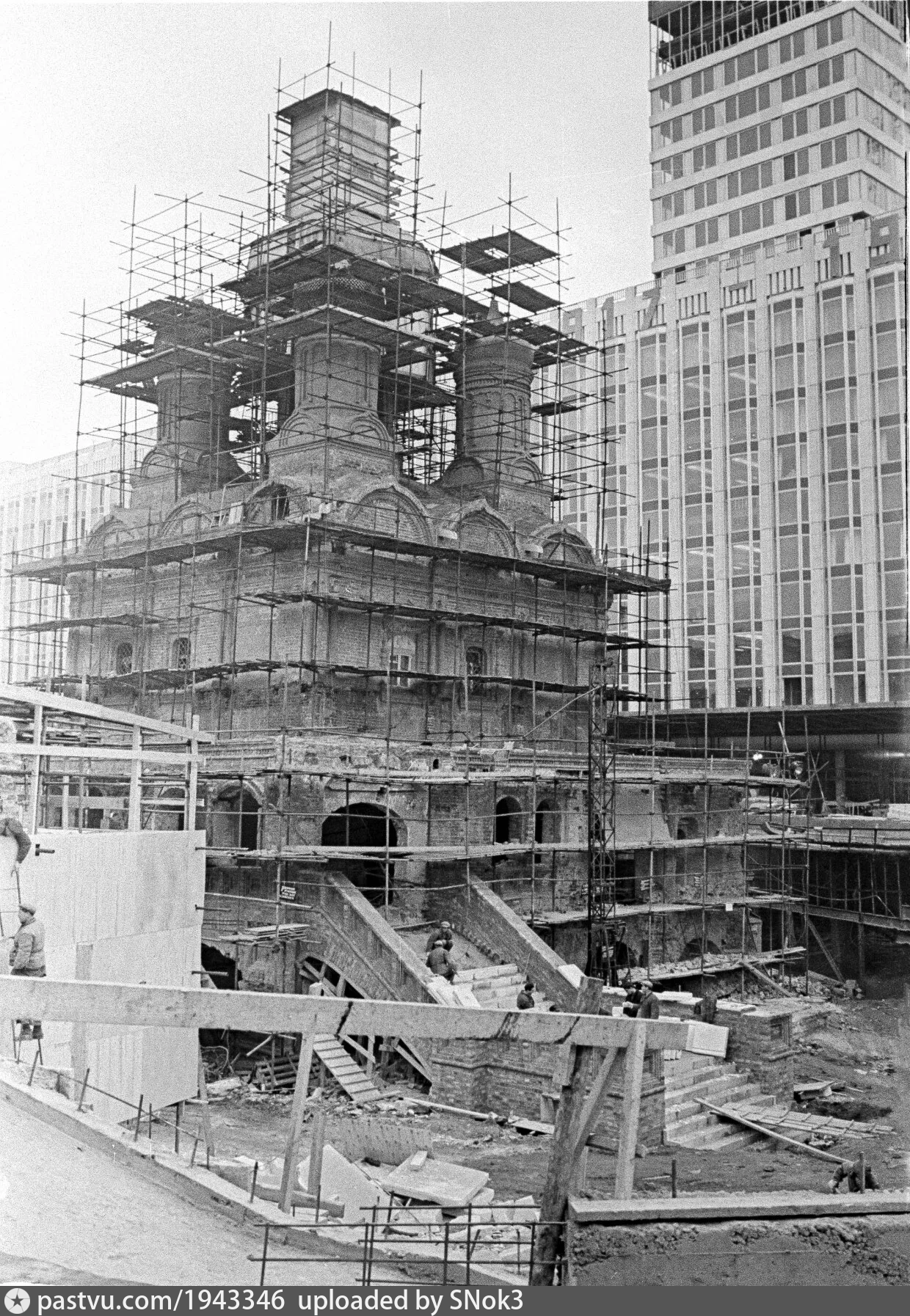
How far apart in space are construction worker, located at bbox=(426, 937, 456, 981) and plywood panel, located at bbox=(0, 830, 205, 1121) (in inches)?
156

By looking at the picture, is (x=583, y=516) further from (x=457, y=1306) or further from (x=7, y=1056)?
(x=457, y=1306)

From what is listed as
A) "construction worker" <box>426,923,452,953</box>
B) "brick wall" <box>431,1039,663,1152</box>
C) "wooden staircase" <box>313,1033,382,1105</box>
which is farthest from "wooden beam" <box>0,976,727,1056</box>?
"construction worker" <box>426,923,452,953</box>

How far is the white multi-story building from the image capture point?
3266cm

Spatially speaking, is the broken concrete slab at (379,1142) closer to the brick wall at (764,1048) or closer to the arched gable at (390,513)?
the brick wall at (764,1048)

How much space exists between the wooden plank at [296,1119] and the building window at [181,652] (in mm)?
20186

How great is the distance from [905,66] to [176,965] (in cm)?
1409

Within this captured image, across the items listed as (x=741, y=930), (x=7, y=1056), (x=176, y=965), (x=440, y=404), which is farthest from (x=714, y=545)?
(x=7, y=1056)

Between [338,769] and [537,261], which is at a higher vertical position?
[537,261]

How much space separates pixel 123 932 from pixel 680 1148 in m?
7.72

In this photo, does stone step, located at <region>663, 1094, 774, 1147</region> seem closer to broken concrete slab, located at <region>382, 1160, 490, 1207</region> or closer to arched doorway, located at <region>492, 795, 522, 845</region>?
broken concrete slab, located at <region>382, 1160, 490, 1207</region>

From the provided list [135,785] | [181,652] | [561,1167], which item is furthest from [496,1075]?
[181,652]

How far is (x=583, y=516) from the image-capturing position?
43.4m

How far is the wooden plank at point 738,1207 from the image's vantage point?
27.4 feet

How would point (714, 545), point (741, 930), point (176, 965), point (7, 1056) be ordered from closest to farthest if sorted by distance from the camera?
point (7, 1056)
point (176, 965)
point (741, 930)
point (714, 545)
